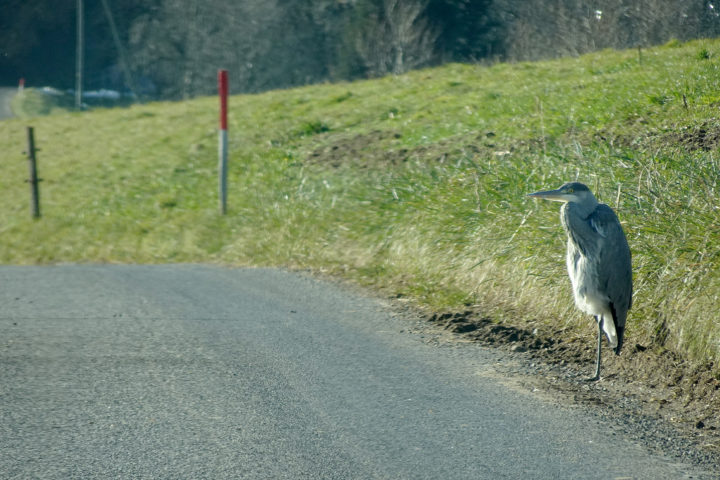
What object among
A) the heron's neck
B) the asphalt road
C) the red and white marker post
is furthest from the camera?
the red and white marker post

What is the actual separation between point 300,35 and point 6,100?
16.8m

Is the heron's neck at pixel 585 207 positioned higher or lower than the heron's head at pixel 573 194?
lower

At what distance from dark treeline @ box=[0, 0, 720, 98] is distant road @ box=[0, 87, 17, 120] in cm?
231

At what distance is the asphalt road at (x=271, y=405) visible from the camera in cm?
363

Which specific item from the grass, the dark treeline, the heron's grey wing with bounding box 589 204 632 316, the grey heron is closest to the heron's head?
the grey heron

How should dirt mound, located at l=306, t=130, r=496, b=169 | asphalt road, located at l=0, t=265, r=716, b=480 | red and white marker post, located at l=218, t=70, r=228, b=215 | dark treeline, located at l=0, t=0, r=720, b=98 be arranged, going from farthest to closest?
dark treeline, located at l=0, t=0, r=720, b=98 → red and white marker post, located at l=218, t=70, r=228, b=215 → dirt mound, located at l=306, t=130, r=496, b=169 → asphalt road, located at l=0, t=265, r=716, b=480

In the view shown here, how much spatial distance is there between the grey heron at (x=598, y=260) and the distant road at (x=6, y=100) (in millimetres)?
34409

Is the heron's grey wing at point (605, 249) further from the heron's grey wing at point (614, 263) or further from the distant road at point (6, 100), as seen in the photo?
the distant road at point (6, 100)

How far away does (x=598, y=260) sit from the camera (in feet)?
14.8

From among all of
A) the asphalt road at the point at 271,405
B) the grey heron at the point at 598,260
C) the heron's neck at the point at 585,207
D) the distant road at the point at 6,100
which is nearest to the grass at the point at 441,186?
the grey heron at the point at 598,260

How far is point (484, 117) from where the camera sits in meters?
13.6

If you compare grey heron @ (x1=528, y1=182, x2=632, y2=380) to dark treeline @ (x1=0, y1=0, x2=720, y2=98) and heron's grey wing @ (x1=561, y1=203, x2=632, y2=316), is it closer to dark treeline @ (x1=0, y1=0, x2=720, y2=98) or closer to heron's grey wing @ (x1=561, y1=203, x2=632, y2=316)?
heron's grey wing @ (x1=561, y1=203, x2=632, y2=316)

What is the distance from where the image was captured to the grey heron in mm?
4488

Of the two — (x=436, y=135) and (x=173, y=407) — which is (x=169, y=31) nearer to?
(x=436, y=135)
